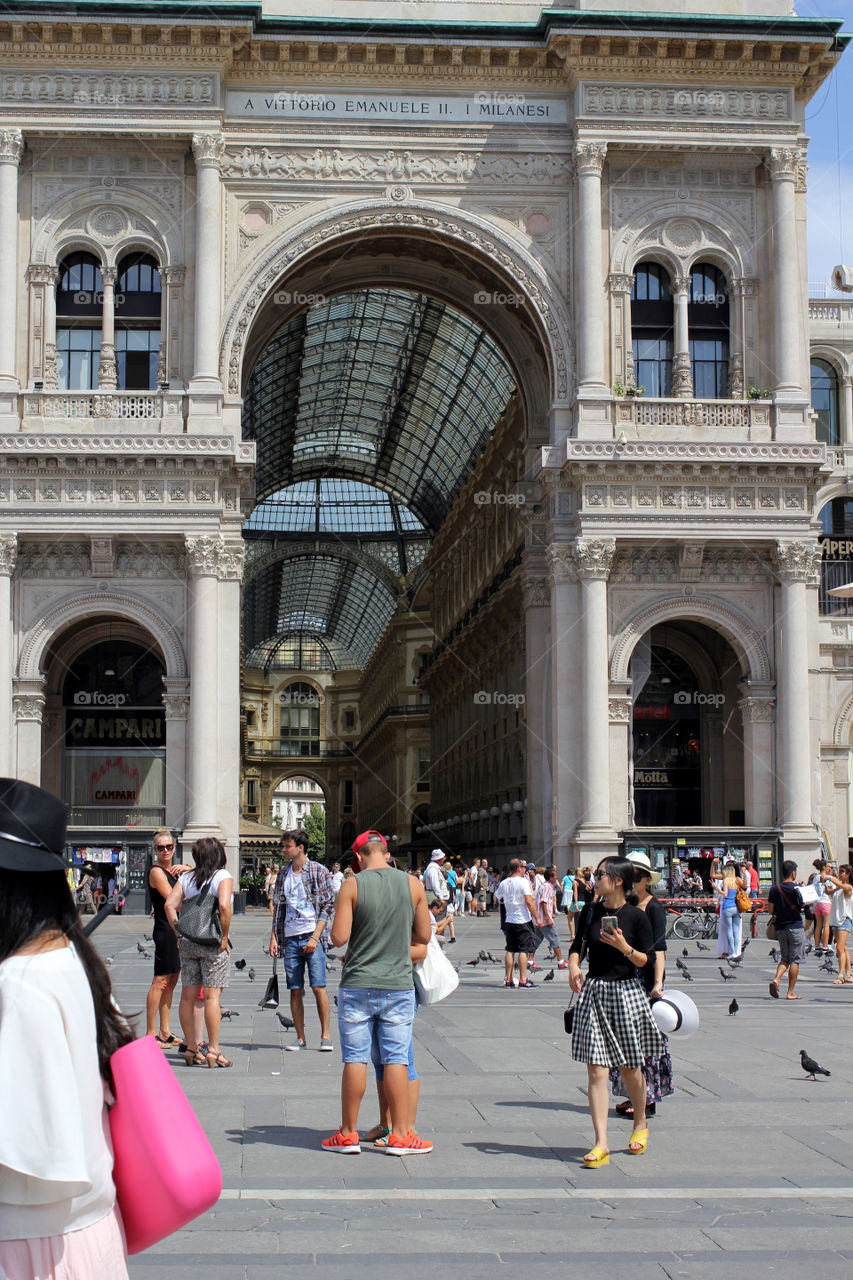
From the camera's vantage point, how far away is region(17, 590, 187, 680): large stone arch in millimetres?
40469

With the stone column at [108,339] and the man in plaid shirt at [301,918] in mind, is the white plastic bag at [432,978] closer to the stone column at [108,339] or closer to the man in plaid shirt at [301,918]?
the man in plaid shirt at [301,918]

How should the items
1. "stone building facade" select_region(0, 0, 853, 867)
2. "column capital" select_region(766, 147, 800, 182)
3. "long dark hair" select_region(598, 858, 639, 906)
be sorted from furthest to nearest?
1. "column capital" select_region(766, 147, 800, 182)
2. "stone building facade" select_region(0, 0, 853, 867)
3. "long dark hair" select_region(598, 858, 639, 906)

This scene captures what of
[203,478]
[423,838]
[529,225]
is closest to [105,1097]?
[203,478]

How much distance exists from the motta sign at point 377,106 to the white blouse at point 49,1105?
134 ft

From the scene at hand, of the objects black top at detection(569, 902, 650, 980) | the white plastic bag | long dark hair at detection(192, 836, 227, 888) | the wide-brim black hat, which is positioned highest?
the wide-brim black hat

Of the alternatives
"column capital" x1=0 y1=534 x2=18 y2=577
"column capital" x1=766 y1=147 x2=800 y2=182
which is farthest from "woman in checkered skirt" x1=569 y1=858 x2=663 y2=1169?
"column capital" x1=766 y1=147 x2=800 y2=182

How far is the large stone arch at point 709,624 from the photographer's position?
136 ft

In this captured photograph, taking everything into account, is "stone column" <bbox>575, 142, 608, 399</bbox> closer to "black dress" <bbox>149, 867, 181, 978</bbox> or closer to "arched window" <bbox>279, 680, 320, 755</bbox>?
"black dress" <bbox>149, 867, 181, 978</bbox>

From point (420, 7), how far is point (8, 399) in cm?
1504

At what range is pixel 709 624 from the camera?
42406 mm

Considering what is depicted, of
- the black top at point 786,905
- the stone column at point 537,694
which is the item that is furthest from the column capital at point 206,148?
the black top at point 786,905

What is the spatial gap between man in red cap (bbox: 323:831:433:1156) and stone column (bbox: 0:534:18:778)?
3003 cm

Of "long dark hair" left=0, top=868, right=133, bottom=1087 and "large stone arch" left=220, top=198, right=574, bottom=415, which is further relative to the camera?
"large stone arch" left=220, top=198, right=574, bottom=415

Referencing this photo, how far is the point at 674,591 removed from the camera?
42156 mm
